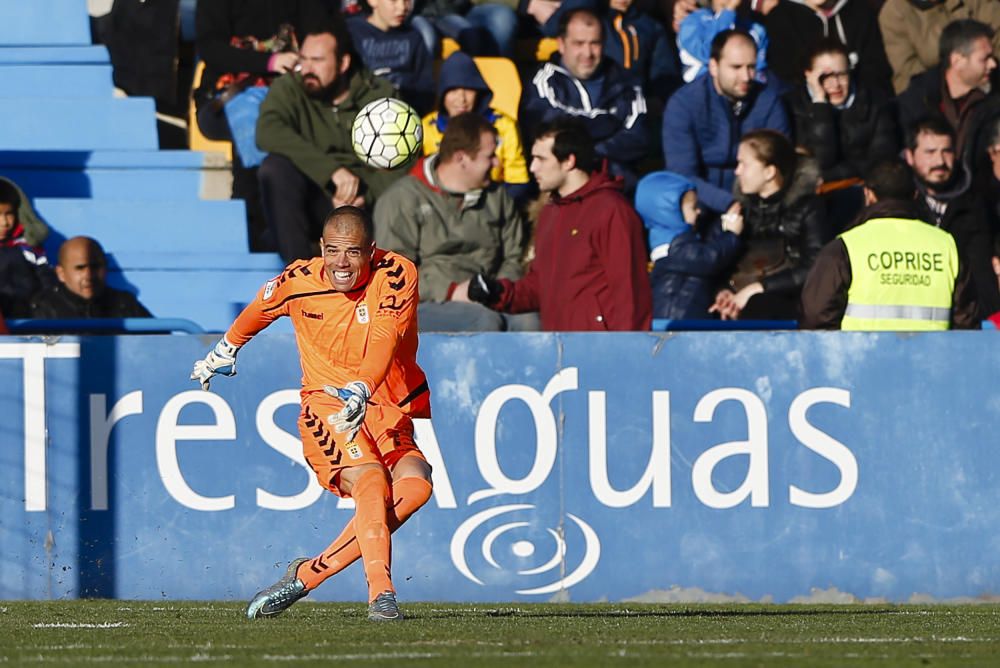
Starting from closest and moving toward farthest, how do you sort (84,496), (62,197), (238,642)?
1. (238,642)
2. (84,496)
3. (62,197)

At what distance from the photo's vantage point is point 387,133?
11.3 metres

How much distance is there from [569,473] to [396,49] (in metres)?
4.29

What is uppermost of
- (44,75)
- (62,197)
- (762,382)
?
(44,75)

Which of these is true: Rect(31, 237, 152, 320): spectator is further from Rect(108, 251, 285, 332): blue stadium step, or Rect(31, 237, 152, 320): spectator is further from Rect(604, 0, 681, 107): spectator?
Rect(604, 0, 681, 107): spectator

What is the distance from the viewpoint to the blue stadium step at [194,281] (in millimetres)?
12484

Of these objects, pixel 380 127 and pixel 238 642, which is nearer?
pixel 238 642

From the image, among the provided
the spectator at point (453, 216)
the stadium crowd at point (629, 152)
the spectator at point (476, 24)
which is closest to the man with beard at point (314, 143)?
the stadium crowd at point (629, 152)

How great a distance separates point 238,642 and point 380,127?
18.3 ft

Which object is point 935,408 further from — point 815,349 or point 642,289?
point 642,289

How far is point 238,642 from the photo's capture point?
6.30 m

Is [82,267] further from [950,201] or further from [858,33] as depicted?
[858,33]

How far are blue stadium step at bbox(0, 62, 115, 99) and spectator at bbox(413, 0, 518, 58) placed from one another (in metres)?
2.56

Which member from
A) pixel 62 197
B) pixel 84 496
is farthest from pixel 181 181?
pixel 84 496

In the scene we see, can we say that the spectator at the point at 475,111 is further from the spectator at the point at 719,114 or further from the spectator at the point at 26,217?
→ the spectator at the point at 26,217
